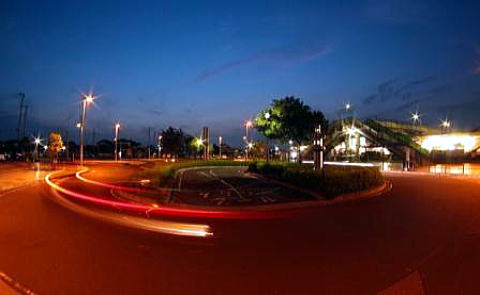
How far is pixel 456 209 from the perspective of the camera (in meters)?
15.2

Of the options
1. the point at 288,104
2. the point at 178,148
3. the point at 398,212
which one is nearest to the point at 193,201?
the point at 398,212

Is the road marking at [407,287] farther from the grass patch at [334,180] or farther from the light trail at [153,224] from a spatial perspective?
the grass patch at [334,180]

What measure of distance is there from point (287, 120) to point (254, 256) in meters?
31.9

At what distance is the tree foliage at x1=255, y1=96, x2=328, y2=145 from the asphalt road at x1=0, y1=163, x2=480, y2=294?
2629 cm

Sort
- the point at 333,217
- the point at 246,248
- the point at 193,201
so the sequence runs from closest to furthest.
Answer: the point at 246,248
the point at 333,217
the point at 193,201

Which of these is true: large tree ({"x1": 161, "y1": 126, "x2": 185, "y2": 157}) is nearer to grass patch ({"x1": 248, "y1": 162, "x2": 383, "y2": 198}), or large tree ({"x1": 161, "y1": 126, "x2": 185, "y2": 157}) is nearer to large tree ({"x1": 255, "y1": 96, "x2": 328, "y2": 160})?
large tree ({"x1": 255, "y1": 96, "x2": 328, "y2": 160})

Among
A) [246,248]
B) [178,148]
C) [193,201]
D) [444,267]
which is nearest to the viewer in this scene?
[444,267]

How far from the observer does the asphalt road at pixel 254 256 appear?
648cm

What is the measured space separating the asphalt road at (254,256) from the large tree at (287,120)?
86.3 feet

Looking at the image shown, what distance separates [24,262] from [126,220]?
4688 mm

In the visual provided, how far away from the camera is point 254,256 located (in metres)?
8.33

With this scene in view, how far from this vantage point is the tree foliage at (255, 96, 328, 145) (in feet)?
129

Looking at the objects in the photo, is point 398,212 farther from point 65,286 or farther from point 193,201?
point 65,286

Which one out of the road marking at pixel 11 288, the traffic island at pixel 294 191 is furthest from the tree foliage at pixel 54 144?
the road marking at pixel 11 288
